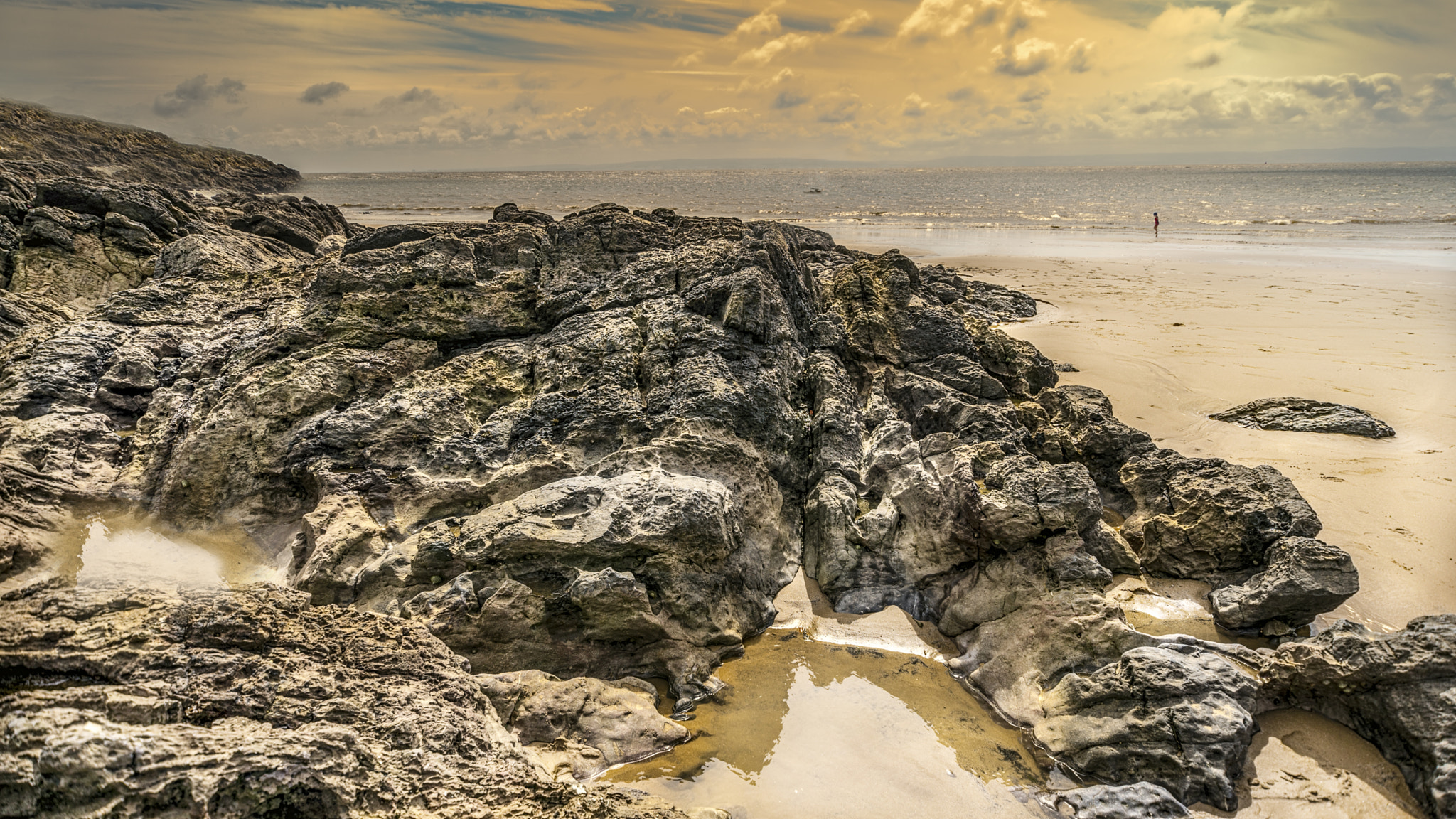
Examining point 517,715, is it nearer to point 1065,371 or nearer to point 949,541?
point 949,541

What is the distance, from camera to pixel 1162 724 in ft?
13.4

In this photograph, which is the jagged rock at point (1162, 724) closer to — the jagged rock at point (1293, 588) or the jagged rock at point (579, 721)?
the jagged rock at point (1293, 588)

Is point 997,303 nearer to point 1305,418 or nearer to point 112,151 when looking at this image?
point 1305,418

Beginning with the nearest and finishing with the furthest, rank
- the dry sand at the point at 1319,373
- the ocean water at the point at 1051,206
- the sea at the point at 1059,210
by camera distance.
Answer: the dry sand at the point at 1319,373, the sea at the point at 1059,210, the ocean water at the point at 1051,206

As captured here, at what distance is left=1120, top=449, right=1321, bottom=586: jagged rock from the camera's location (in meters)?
5.59

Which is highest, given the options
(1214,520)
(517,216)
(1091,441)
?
(517,216)

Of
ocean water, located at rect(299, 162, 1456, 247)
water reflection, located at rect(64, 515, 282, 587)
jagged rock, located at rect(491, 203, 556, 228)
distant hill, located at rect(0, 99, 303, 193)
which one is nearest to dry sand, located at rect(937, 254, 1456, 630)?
jagged rock, located at rect(491, 203, 556, 228)

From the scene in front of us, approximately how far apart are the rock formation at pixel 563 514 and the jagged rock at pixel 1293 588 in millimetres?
22

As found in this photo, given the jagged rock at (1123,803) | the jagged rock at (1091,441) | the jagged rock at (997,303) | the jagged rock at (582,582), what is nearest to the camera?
the jagged rock at (1123,803)

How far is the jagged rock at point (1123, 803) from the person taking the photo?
3.82m

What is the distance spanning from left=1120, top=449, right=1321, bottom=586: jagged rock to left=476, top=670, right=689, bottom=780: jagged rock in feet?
14.2

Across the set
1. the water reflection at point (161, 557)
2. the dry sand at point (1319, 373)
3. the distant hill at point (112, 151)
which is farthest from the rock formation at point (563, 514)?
A: the distant hill at point (112, 151)

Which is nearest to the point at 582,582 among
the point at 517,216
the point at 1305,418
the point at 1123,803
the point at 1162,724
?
the point at 1123,803

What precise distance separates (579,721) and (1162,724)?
133 inches
